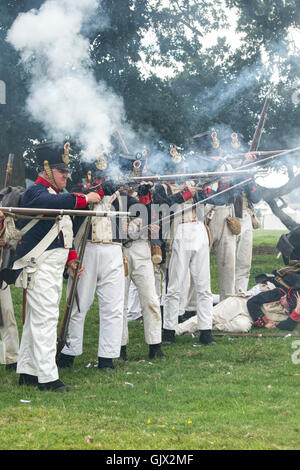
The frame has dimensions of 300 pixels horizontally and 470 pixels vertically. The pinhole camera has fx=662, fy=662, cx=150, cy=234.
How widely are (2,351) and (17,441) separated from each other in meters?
2.69

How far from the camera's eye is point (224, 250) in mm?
10273

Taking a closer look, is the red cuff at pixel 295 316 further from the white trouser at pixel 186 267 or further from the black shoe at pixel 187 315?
the black shoe at pixel 187 315

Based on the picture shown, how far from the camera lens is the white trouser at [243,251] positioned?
431 inches

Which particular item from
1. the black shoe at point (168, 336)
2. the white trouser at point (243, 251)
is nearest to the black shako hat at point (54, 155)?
the black shoe at point (168, 336)

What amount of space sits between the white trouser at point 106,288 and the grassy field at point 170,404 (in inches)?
14.1

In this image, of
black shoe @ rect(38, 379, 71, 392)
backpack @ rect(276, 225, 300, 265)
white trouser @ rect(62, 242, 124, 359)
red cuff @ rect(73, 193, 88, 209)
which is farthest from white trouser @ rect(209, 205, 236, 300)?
black shoe @ rect(38, 379, 71, 392)

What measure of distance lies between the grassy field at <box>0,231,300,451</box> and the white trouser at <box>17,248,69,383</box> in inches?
8.8

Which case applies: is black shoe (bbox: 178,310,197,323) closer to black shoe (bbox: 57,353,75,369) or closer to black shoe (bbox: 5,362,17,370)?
black shoe (bbox: 57,353,75,369)

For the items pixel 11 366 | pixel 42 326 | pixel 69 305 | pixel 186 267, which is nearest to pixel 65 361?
pixel 11 366

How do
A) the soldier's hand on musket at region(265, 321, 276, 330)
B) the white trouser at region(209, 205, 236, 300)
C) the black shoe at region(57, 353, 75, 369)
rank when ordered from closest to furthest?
the black shoe at region(57, 353, 75, 369), the soldier's hand on musket at region(265, 321, 276, 330), the white trouser at region(209, 205, 236, 300)

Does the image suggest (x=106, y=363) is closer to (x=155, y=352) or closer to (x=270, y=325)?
(x=155, y=352)

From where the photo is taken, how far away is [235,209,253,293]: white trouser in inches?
431

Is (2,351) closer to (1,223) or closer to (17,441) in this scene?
(1,223)

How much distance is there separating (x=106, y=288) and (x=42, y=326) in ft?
3.71
